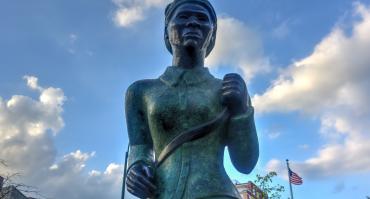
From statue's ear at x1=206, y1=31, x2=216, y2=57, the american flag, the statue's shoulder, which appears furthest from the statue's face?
the american flag

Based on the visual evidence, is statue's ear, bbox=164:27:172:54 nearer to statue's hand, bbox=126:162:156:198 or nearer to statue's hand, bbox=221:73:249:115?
statue's hand, bbox=221:73:249:115

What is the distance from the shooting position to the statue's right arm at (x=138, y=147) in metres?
3.45

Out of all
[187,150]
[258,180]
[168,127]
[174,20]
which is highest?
[258,180]

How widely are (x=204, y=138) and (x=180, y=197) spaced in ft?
1.82

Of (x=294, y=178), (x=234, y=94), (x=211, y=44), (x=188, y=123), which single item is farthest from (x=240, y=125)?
(x=294, y=178)

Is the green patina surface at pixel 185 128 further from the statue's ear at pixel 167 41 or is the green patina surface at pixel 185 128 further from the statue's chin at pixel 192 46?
the statue's ear at pixel 167 41

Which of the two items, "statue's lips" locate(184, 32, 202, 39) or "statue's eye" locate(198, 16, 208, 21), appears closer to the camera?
"statue's lips" locate(184, 32, 202, 39)

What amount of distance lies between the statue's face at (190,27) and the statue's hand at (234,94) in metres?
0.51

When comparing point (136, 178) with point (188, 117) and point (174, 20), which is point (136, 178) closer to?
point (188, 117)

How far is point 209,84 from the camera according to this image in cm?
397

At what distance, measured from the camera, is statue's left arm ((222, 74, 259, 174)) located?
3.65 metres

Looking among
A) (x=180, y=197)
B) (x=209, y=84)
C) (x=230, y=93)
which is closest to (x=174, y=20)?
(x=209, y=84)

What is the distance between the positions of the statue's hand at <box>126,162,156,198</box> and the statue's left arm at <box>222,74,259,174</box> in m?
0.75

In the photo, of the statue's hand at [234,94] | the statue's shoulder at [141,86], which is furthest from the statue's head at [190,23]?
the statue's hand at [234,94]
